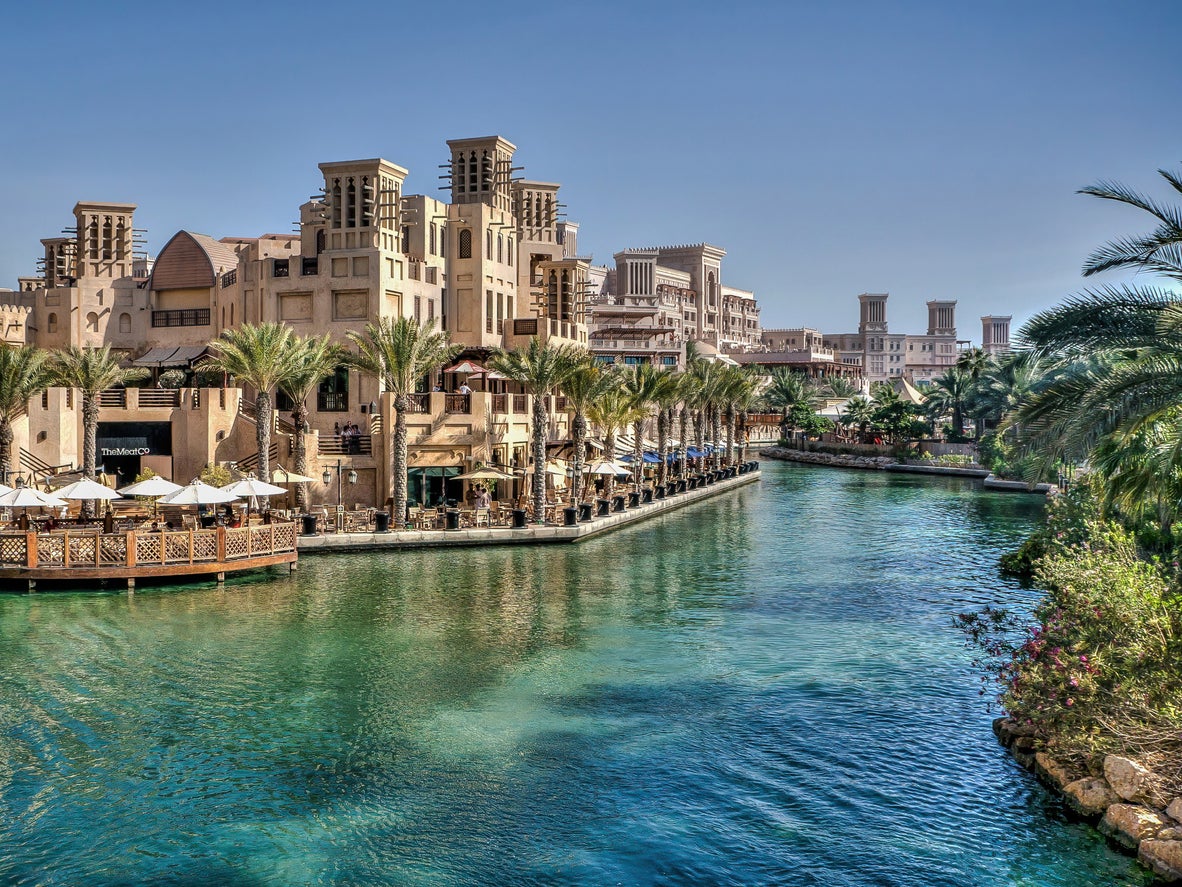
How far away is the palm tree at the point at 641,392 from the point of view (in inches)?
2195

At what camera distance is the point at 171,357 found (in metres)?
59.4

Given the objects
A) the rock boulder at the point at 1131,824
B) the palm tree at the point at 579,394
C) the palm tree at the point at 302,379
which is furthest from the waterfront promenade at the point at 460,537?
the rock boulder at the point at 1131,824

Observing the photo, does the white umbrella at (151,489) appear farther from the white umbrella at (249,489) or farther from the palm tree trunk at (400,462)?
the palm tree trunk at (400,462)

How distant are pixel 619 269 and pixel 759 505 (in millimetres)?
103820

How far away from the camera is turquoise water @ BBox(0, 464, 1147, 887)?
14883 mm

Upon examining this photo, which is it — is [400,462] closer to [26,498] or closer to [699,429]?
[26,498]

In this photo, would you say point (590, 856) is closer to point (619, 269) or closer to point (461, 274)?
point (461, 274)

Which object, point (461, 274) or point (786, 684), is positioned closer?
point (786, 684)

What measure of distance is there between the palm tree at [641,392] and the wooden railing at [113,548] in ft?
85.4

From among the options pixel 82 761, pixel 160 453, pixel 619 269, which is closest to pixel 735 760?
pixel 82 761

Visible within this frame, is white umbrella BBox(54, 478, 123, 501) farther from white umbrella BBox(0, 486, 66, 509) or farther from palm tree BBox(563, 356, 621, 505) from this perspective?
palm tree BBox(563, 356, 621, 505)

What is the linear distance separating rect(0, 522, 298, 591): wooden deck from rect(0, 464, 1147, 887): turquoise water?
3.36 feet

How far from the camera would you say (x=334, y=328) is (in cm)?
5275

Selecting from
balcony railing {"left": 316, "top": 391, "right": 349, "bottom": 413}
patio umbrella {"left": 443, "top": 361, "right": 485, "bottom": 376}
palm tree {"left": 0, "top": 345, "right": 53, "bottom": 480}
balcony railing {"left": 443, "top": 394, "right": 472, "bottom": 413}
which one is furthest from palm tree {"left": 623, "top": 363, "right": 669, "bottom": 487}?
palm tree {"left": 0, "top": 345, "right": 53, "bottom": 480}
